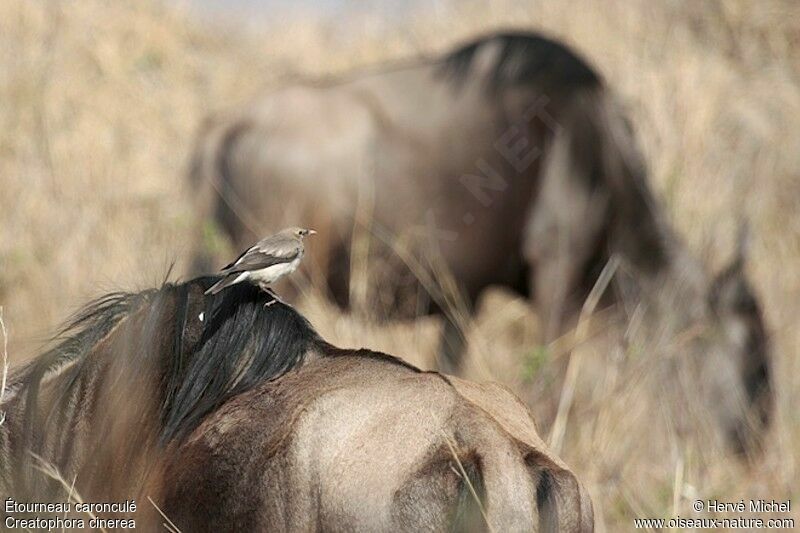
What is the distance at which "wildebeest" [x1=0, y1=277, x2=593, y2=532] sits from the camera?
7.82 ft

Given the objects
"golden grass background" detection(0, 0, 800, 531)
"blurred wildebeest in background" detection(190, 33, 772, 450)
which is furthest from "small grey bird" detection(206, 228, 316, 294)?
"blurred wildebeest in background" detection(190, 33, 772, 450)

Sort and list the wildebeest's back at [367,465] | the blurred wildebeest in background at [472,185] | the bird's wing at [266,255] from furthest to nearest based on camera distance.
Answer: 1. the blurred wildebeest in background at [472,185]
2. the bird's wing at [266,255]
3. the wildebeest's back at [367,465]

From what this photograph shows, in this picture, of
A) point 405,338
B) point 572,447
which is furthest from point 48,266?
point 572,447

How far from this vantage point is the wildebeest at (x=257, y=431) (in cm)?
238

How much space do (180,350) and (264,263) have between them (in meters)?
0.29

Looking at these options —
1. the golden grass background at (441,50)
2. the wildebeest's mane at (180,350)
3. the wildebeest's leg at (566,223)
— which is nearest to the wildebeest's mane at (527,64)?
the wildebeest's leg at (566,223)

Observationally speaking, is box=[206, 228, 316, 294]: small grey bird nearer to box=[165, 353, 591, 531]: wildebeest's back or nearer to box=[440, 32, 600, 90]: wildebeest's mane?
box=[165, 353, 591, 531]: wildebeest's back

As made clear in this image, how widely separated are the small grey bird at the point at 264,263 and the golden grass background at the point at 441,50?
6.48 ft

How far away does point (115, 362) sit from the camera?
10.0 ft

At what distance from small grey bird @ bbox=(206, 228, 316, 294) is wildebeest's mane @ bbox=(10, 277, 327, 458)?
80 millimetres

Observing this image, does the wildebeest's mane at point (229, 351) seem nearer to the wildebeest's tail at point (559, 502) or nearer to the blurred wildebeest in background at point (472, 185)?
the wildebeest's tail at point (559, 502)

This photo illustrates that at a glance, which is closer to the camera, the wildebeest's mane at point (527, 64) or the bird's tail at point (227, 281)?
the bird's tail at point (227, 281)

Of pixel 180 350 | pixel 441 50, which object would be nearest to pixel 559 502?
pixel 180 350

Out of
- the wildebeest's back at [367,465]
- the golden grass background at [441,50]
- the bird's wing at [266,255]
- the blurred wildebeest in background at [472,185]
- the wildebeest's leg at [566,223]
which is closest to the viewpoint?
the wildebeest's back at [367,465]
